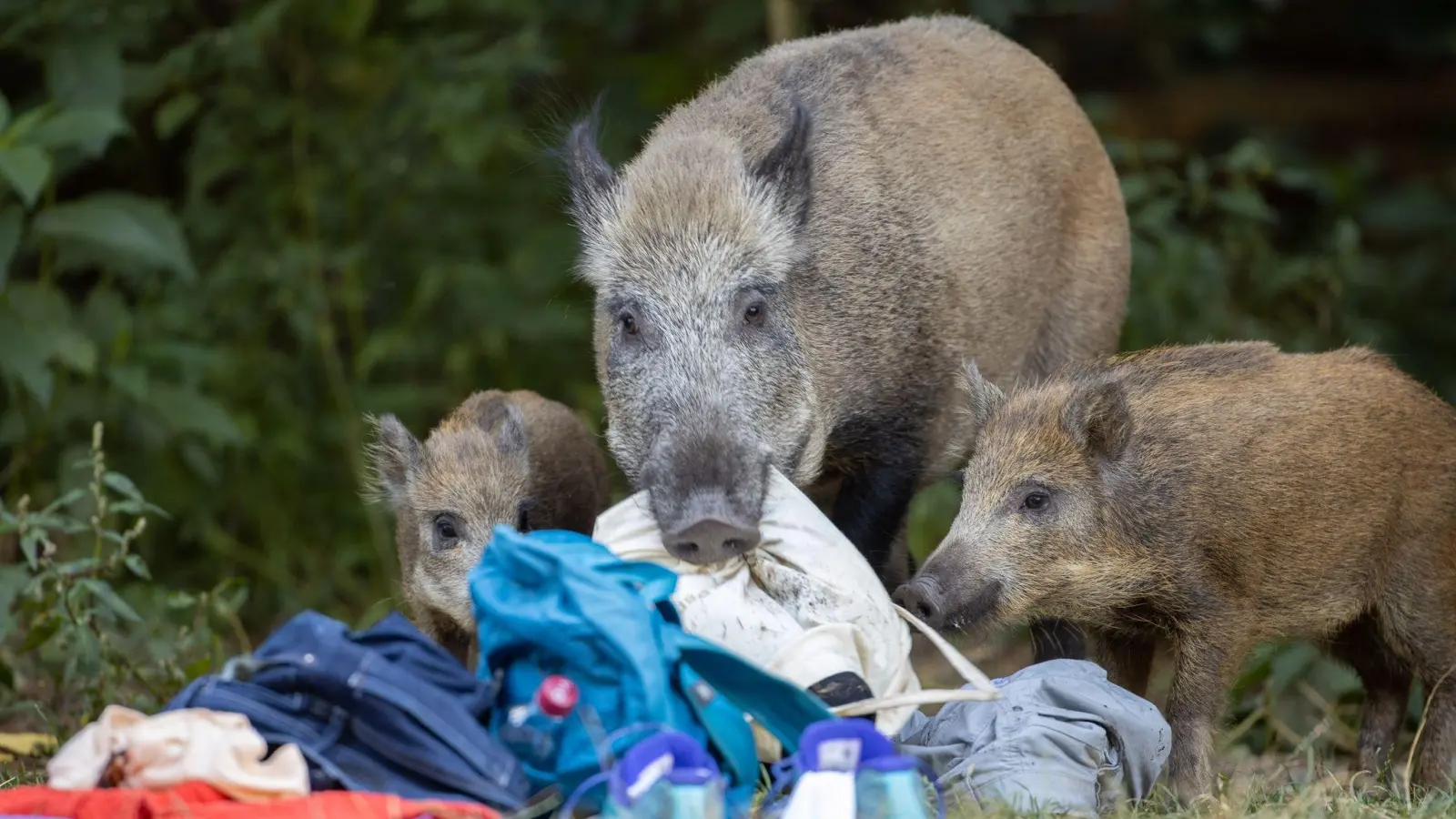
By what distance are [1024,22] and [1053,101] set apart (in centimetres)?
386

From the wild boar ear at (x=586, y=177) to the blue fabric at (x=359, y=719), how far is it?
5.94ft

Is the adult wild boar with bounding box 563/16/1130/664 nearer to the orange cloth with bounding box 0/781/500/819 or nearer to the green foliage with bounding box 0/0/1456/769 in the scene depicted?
the orange cloth with bounding box 0/781/500/819

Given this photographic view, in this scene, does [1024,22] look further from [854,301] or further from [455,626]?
[455,626]

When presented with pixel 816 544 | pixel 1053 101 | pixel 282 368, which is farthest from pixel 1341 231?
pixel 282 368

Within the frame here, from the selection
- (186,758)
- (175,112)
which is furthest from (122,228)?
(186,758)

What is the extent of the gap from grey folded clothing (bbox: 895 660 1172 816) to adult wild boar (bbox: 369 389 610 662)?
55.6 inches

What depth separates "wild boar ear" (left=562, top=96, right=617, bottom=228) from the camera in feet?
16.4

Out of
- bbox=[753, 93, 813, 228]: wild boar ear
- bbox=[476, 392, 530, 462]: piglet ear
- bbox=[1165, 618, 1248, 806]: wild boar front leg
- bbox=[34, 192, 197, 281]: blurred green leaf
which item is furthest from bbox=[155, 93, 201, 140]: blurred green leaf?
bbox=[1165, 618, 1248, 806]: wild boar front leg

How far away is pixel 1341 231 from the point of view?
750cm

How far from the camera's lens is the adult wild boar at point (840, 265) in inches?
184

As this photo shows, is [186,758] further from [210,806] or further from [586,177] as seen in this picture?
[586,177]

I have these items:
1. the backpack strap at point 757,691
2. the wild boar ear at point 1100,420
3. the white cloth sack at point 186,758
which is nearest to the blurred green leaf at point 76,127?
the white cloth sack at point 186,758

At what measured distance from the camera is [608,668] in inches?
144

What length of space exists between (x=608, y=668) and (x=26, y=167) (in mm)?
2994
